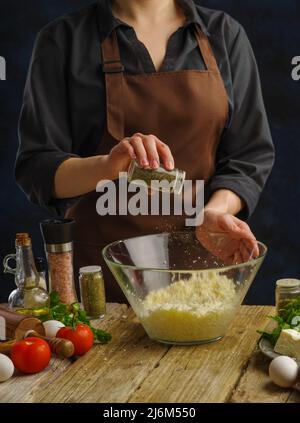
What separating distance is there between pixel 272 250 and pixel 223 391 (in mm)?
1958

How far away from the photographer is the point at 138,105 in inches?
93.9

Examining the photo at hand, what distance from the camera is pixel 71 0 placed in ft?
11.2

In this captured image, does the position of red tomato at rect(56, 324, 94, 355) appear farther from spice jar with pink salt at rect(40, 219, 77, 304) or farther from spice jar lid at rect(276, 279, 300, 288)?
spice jar lid at rect(276, 279, 300, 288)

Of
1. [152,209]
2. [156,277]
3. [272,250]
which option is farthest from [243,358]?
[272,250]

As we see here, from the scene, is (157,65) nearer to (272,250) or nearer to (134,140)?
(134,140)

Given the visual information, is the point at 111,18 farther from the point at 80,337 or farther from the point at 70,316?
the point at 80,337

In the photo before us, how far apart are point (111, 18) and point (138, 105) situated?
0.89 ft

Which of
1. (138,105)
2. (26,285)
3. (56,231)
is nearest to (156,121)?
(138,105)

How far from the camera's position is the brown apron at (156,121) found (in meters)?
2.36

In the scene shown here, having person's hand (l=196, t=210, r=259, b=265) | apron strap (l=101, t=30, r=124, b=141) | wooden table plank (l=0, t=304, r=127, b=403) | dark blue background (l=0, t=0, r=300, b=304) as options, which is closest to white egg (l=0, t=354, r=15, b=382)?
wooden table plank (l=0, t=304, r=127, b=403)

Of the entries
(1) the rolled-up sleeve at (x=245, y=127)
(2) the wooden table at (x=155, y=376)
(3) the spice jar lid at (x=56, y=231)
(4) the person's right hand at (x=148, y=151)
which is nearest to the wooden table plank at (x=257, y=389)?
(2) the wooden table at (x=155, y=376)

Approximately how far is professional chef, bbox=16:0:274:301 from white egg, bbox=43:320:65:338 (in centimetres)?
52

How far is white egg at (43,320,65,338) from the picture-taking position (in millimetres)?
1817

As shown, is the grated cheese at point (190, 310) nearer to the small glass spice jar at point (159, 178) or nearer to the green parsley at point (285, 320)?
the green parsley at point (285, 320)
